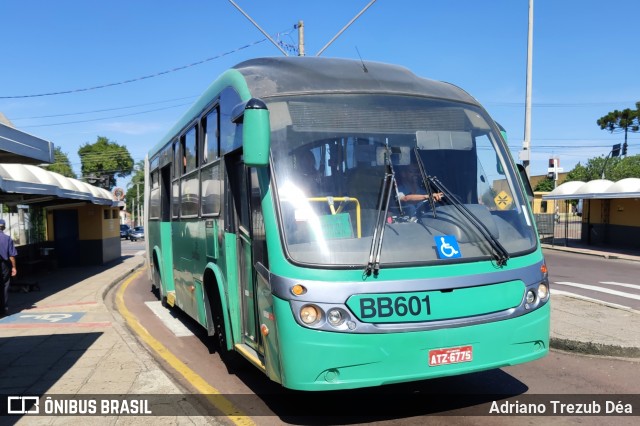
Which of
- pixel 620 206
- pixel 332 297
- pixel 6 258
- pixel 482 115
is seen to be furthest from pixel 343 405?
pixel 620 206

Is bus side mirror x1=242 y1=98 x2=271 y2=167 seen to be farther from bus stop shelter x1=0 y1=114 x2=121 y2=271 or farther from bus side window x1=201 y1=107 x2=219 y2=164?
bus stop shelter x1=0 y1=114 x2=121 y2=271

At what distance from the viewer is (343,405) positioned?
5.15 meters

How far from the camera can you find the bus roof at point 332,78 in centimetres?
505

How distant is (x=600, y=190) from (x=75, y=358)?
23.2m

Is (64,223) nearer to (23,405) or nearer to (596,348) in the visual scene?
(23,405)

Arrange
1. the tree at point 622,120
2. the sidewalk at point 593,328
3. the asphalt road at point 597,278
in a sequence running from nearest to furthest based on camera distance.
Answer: the sidewalk at point 593,328, the asphalt road at point 597,278, the tree at point 622,120

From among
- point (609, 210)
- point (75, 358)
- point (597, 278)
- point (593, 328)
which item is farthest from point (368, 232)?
point (609, 210)

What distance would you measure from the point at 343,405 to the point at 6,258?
806cm

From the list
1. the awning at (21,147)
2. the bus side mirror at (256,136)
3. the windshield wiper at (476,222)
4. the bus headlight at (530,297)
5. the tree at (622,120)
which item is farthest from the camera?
the tree at (622,120)

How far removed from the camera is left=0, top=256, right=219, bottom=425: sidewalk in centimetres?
556

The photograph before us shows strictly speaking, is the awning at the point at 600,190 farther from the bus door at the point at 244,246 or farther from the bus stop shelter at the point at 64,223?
the bus door at the point at 244,246

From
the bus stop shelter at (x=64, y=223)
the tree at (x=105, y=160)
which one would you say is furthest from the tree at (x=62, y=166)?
the bus stop shelter at (x=64, y=223)

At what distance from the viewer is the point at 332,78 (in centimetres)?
518

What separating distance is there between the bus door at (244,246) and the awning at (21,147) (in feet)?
7.05
